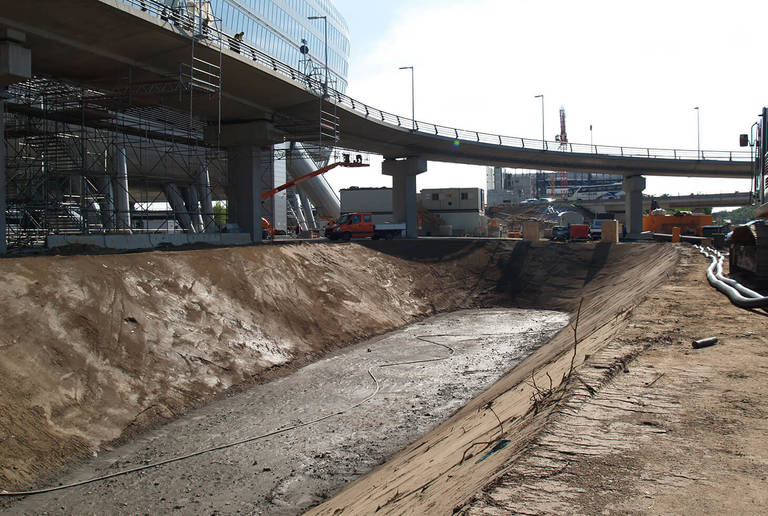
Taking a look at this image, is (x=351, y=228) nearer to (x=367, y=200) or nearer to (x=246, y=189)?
(x=246, y=189)

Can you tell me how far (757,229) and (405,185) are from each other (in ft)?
124

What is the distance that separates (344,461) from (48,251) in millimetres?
15475

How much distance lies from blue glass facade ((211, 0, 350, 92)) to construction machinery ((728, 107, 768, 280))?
28.9 meters

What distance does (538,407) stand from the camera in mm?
7062

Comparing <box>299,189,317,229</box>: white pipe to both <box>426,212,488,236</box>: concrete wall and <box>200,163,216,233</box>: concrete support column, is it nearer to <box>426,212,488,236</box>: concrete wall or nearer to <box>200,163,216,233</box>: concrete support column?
<box>426,212,488,236</box>: concrete wall

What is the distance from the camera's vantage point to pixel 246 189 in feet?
118

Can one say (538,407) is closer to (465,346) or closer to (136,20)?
(465,346)

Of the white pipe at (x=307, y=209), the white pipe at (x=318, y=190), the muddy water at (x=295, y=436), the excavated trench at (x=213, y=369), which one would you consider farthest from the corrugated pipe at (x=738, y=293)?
the white pipe at (x=307, y=209)

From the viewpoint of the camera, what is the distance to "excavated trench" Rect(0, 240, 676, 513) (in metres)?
10.6

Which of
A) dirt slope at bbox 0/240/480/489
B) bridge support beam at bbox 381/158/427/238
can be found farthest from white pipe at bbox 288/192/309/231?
dirt slope at bbox 0/240/480/489

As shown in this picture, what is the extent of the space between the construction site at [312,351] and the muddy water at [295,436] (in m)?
0.07

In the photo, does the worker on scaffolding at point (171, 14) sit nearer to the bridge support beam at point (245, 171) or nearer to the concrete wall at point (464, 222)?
the bridge support beam at point (245, 171)

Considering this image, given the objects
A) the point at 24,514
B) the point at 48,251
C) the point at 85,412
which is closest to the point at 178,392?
the point at 85,412

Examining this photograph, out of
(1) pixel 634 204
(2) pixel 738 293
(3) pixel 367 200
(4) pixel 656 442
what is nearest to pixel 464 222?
(3) pixel 367 200
